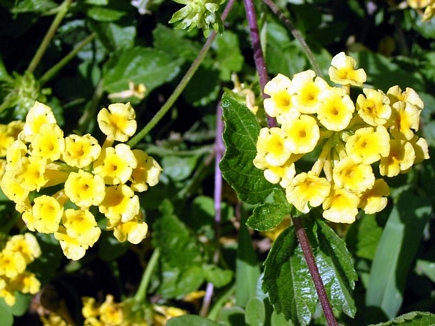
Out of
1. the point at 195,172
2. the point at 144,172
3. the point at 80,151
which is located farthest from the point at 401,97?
the point at 195,172

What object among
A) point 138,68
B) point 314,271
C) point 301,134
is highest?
point 301,134

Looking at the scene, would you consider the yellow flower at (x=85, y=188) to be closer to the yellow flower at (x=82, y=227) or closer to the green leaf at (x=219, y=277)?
the yellow flower at (x=82, y=227)

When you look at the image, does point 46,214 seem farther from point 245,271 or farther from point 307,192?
point 245,271

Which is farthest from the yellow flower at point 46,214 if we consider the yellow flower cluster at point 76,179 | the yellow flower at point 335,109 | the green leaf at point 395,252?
the green leaf at point 395,252

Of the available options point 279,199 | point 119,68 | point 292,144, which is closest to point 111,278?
point 119,68

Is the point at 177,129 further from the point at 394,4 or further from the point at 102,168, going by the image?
the point at 102,168

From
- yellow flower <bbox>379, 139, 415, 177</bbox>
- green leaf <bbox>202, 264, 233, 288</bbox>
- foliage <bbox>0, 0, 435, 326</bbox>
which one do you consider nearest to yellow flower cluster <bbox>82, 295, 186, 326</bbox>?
foliage <bbox>0, 0, 435, 326</bbox>
